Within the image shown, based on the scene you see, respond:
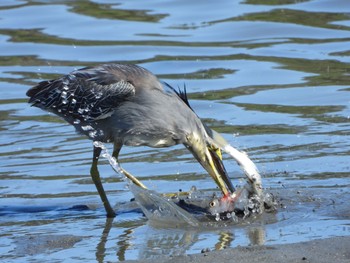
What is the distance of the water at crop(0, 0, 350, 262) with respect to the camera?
7773 millimetres

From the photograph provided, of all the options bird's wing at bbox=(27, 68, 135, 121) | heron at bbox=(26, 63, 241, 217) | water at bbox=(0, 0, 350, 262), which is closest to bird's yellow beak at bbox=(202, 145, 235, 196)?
→ heron at bbox=(26, 63, 241, 217)

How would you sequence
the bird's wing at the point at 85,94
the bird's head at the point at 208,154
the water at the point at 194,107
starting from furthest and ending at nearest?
the bird's wing at the point at 85,94, the bird's head at the point at 208,154, the water at the point at 194,107

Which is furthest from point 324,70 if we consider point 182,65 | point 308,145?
point 308,145

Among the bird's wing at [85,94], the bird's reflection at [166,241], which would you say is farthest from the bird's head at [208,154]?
the bird's reflection at [166,241]

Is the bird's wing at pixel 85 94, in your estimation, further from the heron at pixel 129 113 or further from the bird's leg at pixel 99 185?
the bird's leg at pixel 99 185

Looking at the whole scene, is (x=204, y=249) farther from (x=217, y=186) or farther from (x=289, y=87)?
(x=289, y=87)

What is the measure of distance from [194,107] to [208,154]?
373 centimetres

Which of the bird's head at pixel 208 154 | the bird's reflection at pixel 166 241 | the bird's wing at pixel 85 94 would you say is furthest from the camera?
the bird's wing at pixel 85 94

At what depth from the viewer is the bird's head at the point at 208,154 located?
871cm

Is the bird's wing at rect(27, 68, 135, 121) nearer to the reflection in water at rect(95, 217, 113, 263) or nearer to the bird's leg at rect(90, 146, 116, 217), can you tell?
the bird's leg at rect(90, 146, 116, 217)

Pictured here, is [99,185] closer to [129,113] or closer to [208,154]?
[129,113]

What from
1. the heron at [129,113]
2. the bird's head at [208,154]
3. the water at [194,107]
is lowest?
the water at [194,107]

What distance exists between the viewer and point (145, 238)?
7684mm

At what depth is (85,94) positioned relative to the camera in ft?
30.1
